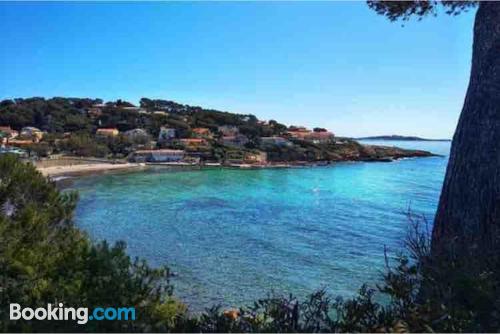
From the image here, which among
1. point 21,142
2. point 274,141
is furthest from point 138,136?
point 274,141

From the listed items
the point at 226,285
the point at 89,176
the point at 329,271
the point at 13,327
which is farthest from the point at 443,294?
the point at 89,176

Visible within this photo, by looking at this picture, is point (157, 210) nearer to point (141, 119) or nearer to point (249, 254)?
point (249, 254)

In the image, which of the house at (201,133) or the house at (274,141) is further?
the house at (201,133)

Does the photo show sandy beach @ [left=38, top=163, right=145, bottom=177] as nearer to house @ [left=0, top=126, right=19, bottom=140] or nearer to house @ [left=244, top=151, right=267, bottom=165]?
house @ [left=244, top=151, right=267, bottom=165]

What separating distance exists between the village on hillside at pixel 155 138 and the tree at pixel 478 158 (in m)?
58.1

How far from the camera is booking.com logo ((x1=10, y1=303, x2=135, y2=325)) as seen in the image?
2.71m

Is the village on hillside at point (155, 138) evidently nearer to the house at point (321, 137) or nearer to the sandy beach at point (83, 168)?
the house at point (321, 137)

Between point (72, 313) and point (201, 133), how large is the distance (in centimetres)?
7581

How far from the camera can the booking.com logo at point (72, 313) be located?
2707 millimetres

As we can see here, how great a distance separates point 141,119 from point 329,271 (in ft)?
243

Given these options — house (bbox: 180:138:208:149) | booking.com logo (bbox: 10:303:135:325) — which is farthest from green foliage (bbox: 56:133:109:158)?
booking.com logo (bbox: 10:303:135:325)

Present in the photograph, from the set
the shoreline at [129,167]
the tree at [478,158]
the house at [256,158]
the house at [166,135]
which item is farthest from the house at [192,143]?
the tree at [478,158]

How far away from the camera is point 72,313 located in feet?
9.12

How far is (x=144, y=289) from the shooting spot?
3.13 meters
